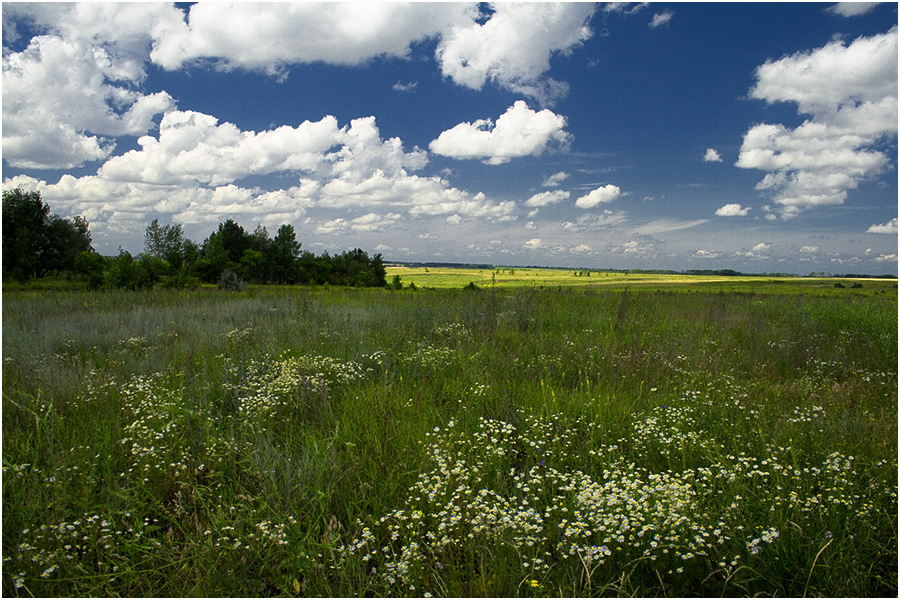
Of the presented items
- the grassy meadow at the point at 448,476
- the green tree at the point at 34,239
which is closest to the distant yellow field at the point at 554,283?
the grassy meadow at the point at 448,476

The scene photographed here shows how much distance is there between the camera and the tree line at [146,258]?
19.2 meters

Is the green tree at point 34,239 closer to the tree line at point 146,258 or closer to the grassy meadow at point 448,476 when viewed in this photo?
the tree line at point 146,258

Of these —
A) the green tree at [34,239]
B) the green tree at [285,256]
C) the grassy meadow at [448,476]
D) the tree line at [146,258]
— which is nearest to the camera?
the grassy meadow at [448,476]

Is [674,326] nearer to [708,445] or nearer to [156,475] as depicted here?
[708,445]

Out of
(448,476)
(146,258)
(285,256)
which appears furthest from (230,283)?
(285,256)

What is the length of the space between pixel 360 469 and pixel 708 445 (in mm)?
2748

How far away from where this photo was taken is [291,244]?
55.0 m

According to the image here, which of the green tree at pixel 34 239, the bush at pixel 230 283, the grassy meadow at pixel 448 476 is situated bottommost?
the grassy meadow at pixel 448 476

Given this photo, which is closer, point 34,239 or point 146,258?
point 146,258

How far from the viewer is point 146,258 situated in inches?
805

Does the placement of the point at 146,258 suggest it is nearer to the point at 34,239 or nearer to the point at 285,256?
the point at 34,239

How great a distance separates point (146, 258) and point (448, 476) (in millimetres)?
23316

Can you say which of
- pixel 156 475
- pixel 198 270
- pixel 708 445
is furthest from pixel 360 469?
pixel 198 270

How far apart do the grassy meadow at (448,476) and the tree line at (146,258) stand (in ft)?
47.9
